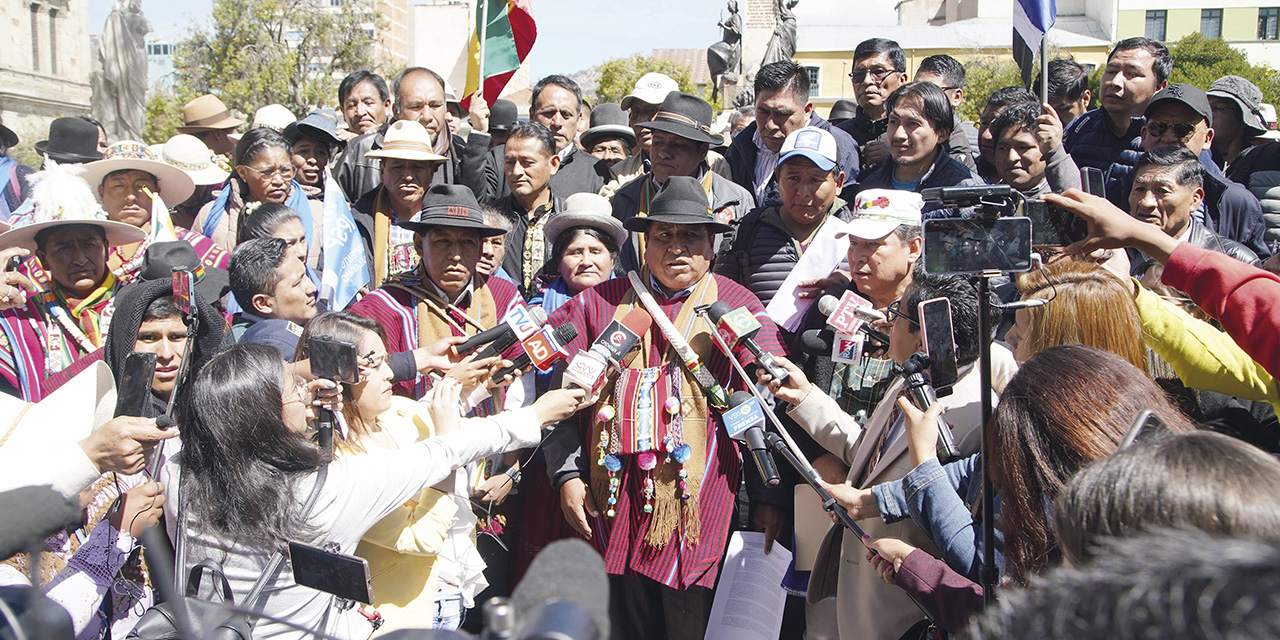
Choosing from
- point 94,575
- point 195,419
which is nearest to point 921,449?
point 195,419

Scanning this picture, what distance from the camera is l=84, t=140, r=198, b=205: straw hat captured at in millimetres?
5168

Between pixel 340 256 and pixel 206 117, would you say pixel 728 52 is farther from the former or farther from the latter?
pixel 340 256

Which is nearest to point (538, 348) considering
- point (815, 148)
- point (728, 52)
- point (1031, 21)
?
point (815, 148)

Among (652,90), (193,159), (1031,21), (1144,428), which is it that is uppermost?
(1031,21)

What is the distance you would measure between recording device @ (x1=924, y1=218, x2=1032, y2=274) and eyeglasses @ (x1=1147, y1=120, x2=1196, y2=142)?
131 inches

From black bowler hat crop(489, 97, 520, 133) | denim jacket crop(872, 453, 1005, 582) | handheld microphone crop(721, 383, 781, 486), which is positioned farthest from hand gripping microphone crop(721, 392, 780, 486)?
black bowler hat crop(489, 97, 520, 133)

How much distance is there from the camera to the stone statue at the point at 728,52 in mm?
23781

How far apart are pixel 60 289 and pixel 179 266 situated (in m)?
0.61

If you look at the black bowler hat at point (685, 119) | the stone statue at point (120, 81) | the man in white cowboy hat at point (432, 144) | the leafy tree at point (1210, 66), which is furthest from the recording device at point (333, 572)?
the leafy tree at point (1210, 66)

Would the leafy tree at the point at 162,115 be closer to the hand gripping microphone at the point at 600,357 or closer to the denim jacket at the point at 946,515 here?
the hand gripping microphone at the point at 600,357

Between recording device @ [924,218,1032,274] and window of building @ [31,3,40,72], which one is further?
window of building @ [31,3,40,72]

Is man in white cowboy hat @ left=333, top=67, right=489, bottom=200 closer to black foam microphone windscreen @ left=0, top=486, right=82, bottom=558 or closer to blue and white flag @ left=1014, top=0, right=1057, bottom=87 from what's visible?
blue and white flag @ left=1014, top=0, right=1057, bottom=87

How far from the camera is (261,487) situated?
2500mm

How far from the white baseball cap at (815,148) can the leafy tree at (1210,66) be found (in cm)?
4071
